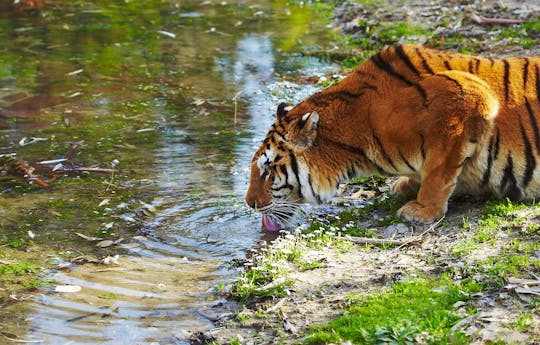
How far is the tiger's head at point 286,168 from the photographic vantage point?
568 cm

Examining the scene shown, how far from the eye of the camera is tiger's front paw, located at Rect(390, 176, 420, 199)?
612cm

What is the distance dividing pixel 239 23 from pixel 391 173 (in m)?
8.16

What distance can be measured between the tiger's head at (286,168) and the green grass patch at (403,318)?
146 cm

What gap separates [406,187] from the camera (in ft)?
20.3

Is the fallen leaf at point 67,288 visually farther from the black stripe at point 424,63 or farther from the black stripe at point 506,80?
the black stripe at point 506,80

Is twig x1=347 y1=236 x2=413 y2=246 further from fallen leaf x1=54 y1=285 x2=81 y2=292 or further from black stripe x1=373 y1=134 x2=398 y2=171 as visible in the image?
fallen leaf x1=54 y1=285 x2=81 y2=292

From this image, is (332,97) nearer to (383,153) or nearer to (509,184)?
(383,153)

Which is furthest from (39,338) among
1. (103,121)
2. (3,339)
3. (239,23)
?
(239,23)

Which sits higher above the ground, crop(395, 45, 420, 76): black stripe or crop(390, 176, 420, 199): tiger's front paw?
crop(395, 45, 420, 76): black stripe

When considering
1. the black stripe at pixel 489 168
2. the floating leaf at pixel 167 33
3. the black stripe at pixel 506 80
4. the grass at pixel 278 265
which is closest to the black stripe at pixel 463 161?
the black stripe at pixel 489 168

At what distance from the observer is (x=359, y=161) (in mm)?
5707

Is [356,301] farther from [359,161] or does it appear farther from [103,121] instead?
[103,121]

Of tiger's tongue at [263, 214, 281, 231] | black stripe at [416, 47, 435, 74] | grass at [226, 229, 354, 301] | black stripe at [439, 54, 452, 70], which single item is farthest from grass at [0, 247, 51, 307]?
black stripe at [439, 54, 452, 70]

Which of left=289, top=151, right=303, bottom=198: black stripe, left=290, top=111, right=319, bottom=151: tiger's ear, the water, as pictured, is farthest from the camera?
left=289, top=151, right=303, bottom=198: black stripe
